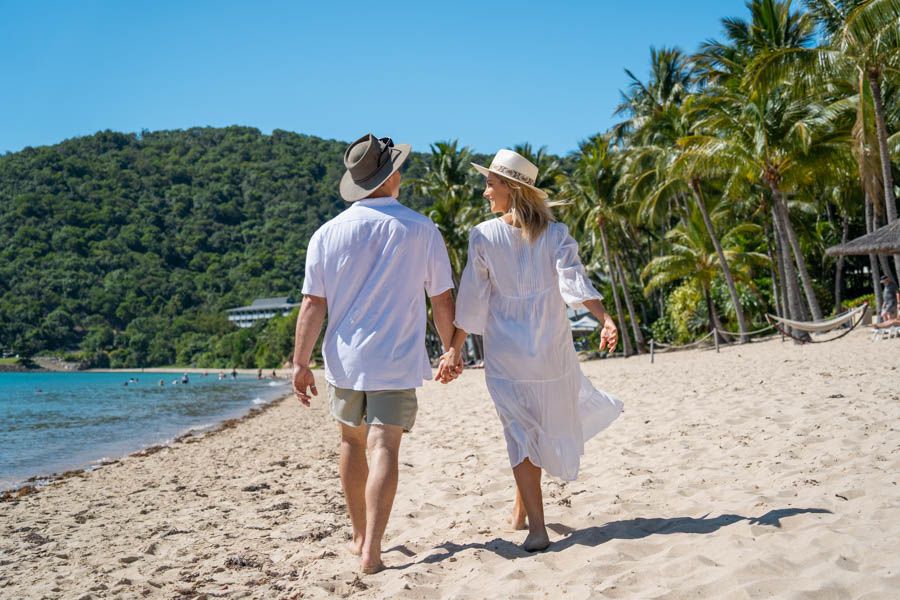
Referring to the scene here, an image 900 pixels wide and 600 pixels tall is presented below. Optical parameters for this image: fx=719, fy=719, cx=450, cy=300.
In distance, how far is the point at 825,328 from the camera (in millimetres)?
15641

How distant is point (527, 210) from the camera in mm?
3482

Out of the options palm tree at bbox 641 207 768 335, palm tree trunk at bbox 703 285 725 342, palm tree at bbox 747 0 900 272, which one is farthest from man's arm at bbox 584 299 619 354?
palm tree trunk at bbox 703 285 725 342

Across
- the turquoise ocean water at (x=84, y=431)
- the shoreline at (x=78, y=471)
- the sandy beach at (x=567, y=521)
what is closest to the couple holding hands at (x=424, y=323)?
the sandy beach at (x=567, y=521)

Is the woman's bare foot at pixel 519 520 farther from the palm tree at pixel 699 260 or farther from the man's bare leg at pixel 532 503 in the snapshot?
the palm tree at pixel 699 260

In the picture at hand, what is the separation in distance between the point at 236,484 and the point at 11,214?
96.2 metres

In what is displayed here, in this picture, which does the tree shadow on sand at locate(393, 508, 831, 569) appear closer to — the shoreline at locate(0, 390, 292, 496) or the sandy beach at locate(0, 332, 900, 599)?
the sandy beach at locate(0, 332, 900, 599)

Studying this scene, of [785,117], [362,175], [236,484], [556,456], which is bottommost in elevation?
[236,484]

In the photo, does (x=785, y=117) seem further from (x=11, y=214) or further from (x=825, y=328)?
(x=11, y=214)

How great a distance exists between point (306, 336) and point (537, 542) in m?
1.39

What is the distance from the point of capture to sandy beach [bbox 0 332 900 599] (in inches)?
105

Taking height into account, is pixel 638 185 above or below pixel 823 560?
above

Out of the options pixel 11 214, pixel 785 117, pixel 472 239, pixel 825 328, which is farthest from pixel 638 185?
pixel 11 214

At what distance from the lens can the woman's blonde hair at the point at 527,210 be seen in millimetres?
3451

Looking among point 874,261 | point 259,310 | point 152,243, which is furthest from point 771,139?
point 152,243
